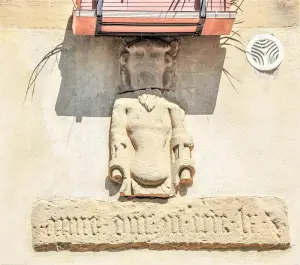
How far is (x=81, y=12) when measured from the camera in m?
5.11

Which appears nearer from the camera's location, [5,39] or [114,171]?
[114,171]

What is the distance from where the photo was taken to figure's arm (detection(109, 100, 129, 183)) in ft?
17.0

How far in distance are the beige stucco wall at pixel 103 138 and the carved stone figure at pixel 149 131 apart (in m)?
0.12

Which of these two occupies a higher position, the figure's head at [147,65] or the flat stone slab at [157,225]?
the figure's head at [147,65]

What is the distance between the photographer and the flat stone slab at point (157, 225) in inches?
201

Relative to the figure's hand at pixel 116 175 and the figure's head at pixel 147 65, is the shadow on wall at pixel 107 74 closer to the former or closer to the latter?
the figure's head at pixel 147 65

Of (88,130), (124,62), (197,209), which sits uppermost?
(124,62)

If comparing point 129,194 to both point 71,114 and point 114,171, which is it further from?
point 71,114

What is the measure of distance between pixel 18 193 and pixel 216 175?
4.14ft

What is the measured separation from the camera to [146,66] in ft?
17.7

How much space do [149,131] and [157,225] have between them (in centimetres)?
59

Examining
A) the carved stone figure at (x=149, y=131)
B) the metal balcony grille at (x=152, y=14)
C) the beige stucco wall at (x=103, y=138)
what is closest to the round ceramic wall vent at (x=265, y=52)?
the beige stucco wall at (x=103, y=138)

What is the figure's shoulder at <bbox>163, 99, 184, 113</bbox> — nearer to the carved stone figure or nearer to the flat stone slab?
the carved stone figure

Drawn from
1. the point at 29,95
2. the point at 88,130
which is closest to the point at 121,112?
the point at 88,130
